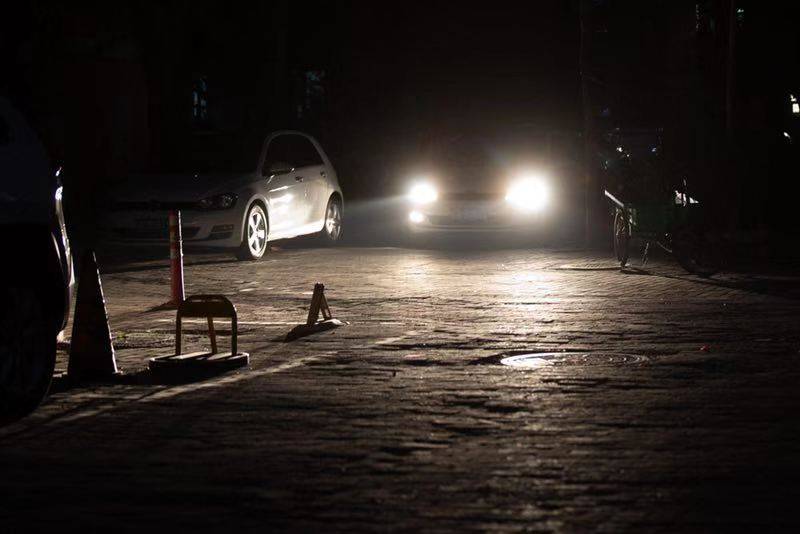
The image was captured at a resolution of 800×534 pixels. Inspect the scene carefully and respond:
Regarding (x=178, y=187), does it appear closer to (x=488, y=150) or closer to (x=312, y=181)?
(x=312, y=181)

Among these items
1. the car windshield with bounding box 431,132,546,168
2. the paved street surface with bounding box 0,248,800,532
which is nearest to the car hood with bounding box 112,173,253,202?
the car windshield with bounding box 431,132,546,168

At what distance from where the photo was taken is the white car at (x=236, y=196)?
840 inches

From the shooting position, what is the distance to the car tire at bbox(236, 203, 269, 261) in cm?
2152

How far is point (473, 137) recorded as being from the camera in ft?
91.4

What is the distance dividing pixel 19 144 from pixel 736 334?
6.01 m

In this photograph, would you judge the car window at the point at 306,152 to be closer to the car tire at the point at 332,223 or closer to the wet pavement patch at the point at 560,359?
the car tire at the point at 332,223

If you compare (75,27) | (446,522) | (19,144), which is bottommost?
(446,522)

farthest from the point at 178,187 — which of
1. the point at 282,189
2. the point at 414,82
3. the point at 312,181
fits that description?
the point at 414,82

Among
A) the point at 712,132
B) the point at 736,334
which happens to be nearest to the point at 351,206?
the point at 712,132

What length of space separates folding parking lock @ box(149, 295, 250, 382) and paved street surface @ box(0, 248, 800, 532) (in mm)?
227

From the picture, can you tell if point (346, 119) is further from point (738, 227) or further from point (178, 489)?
point (178, 489)

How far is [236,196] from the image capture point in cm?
2161

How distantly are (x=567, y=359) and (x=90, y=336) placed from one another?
3180 mm

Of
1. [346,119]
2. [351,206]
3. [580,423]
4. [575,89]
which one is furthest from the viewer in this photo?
[575,89]
